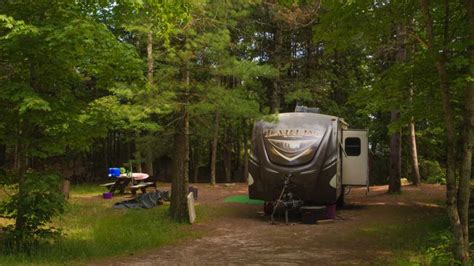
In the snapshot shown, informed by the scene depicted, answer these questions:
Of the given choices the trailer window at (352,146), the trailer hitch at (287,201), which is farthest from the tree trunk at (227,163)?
the trailer hitch at (287,201)

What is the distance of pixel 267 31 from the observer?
2905cm

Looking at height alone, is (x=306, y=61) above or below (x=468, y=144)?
above

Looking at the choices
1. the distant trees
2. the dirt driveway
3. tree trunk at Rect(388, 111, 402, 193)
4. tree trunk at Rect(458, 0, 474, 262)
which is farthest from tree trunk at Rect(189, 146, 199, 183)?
tree trunk at Rect(458, 0, 474, 262)

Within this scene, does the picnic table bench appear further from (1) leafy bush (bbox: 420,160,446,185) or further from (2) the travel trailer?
(1) leafy bush (bbox: 420,160,446,185)

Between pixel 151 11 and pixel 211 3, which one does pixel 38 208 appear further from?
pixel 211 3

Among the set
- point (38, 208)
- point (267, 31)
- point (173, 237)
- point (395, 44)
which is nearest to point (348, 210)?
point (395, 44)

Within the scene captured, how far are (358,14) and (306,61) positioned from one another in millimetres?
22711

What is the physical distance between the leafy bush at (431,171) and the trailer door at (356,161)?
9984 mm

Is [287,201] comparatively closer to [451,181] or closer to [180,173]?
[180,173]

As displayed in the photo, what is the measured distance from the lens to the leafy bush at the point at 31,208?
8.57m

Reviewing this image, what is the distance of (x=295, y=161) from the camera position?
43.7ft

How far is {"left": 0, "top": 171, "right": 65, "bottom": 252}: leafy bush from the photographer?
857 cm

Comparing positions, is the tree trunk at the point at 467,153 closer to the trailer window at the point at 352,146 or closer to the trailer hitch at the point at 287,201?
the trailer hitch at the point at 287,201

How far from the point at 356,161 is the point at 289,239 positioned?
5.79m
